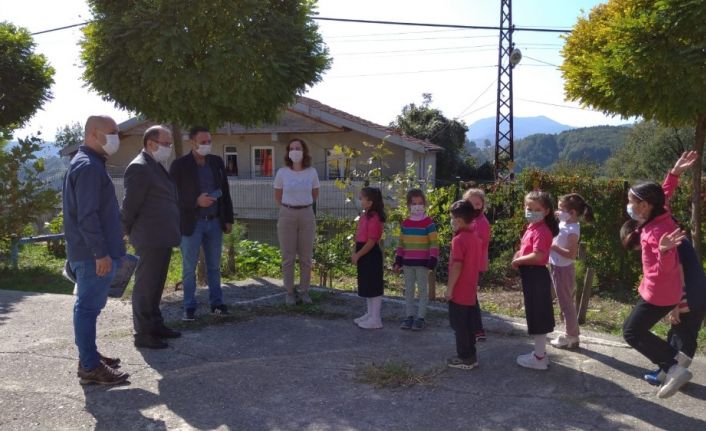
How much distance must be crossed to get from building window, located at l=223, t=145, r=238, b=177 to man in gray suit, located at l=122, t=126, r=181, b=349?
18.7m

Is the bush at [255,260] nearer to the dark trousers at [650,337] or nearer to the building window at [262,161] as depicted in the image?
the dark trousers at [650,337]

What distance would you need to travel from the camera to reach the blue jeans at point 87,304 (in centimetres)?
429

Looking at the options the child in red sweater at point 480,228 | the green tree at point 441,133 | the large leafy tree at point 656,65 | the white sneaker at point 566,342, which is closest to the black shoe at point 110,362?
the child in red sweater at point 480,228

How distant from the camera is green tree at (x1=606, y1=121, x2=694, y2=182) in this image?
42.3 metres

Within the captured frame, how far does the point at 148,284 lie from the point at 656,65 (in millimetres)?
5008

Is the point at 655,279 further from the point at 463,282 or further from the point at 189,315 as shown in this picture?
the point at 189,315

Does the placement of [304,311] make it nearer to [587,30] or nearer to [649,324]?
[649,324]

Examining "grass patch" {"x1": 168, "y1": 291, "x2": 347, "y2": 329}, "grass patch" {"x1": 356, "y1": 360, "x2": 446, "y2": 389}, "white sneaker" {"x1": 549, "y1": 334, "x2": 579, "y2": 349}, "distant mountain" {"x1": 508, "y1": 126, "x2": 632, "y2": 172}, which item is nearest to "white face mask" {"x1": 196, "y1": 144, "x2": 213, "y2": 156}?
"grass patch" {"x1": 168, "y1": 291, "x2": 347, "y2": 329}

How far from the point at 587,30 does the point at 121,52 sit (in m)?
5.38

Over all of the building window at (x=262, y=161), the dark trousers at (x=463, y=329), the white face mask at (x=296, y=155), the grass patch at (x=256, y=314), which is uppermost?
the building window at (x=262, y=161)

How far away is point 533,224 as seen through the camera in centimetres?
488

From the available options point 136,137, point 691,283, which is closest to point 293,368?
point 691,283

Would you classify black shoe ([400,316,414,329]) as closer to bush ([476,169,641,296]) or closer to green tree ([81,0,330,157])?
green tree ([81,0,330,157])

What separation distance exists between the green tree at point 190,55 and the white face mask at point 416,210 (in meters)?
2.67
